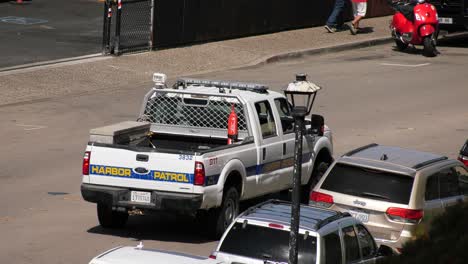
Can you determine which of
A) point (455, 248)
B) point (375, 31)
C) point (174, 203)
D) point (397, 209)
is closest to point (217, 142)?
point (174, 203)

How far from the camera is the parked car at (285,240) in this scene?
12.0m

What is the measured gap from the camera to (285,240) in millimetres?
12086

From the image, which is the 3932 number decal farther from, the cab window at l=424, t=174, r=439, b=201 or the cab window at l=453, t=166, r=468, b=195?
the cab window at l=453, t=166, r=468, b=195

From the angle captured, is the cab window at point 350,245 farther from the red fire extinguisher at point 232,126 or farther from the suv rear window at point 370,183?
the red fire extinguisher at point 232,126

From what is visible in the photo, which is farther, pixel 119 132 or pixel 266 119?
pixel 266 119

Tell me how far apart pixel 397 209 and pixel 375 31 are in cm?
2448

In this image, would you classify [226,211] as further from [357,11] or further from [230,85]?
[357,11]

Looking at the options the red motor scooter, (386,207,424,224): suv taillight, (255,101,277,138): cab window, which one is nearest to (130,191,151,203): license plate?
(255,101,277,138): cab window

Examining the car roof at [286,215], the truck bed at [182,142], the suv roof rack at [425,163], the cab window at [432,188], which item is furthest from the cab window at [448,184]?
the truck bed at [182,142]

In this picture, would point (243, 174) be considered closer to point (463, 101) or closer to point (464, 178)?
point (464, 178)

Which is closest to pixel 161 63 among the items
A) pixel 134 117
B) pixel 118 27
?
pixel 118 27

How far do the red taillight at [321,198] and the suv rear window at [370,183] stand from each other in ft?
0.37

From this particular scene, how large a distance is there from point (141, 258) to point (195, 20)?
23.0 metres

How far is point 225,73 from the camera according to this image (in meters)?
30.6
